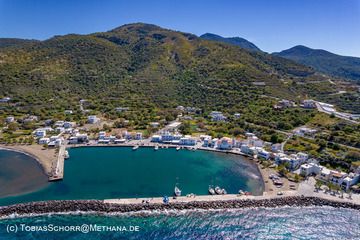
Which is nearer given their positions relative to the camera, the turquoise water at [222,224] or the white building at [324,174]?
the turquoise water at [222,224]

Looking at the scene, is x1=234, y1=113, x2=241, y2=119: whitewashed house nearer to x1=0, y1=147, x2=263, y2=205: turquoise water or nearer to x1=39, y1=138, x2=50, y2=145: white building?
x1=0, y1=147, x2=263, y2=205: turquoise water

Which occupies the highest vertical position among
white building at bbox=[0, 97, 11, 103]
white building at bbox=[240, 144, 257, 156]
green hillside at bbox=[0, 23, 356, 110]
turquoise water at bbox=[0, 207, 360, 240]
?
green hillside at bbox=[0, 23, 356, 110]

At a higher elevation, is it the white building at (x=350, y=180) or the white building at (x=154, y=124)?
the white building at (x=154, y=124)

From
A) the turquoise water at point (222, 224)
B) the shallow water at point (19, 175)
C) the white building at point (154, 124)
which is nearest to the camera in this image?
the turquoise water at point (222, 224)

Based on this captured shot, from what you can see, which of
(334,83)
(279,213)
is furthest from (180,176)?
(334,83)

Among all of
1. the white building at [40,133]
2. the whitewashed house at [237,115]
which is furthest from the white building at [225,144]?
the white building at [40,133]

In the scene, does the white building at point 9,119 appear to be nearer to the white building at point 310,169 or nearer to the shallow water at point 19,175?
the shallow water at point 19,175

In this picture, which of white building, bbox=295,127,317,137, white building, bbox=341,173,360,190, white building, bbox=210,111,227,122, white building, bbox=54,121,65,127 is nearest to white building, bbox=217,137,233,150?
white building, bbox=295,127,317,137
